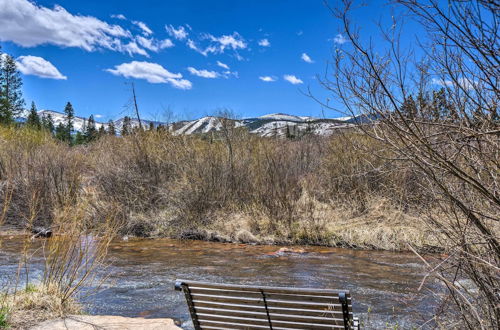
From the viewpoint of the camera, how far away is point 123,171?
16.3 m

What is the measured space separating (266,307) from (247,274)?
5.44 metres

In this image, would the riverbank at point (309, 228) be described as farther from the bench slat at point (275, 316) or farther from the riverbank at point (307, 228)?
the bench slat at point (275, 316)

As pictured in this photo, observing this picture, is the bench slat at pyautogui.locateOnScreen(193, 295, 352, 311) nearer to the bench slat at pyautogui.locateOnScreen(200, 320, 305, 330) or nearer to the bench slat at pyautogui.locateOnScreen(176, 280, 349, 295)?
the bench slat at pyautogui.locateOnScreen(176, 280, 349, 295)

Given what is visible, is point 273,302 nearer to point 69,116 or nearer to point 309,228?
point 309,228

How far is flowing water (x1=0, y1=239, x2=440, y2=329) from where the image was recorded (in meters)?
6.83

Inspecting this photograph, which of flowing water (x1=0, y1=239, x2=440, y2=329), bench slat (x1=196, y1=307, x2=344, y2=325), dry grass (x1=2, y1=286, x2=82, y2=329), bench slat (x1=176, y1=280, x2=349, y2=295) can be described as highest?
bench slat (x1=176, y1=280, x2=349, y2=295)

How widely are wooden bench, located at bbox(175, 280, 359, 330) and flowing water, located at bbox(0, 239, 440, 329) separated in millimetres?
1956

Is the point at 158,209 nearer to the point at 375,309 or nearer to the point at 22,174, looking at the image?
the point at 22,174

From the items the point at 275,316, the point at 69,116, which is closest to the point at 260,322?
the point at 275,316

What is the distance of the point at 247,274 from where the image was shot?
9320 mm

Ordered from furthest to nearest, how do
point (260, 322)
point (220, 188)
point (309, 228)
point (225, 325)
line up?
point (220, 188)
point (309, 228)
point (225, 325)
point (260, 322)

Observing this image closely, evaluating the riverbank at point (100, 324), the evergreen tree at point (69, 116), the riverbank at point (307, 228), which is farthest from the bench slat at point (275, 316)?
the evergreen tree at point (69, 116)

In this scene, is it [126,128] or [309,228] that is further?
[126,128]

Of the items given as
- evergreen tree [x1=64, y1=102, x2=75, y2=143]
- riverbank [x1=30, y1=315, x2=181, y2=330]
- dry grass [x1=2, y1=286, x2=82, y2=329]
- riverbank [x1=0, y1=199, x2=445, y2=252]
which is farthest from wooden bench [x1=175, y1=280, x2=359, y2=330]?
evergreen tree [x1=64, y1=102, x2=75, y2=143]
